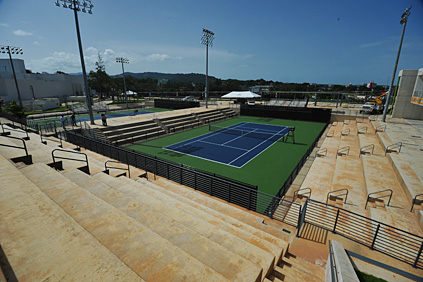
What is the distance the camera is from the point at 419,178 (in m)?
10.4

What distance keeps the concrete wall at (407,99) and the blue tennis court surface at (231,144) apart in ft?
53.7

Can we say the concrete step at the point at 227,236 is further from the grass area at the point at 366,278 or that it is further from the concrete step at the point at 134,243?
the grass area at the point at 366,278

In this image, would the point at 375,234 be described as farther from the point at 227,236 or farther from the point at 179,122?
the point at 179,122

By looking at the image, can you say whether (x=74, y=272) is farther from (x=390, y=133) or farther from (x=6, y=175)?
(x=390, y=133)

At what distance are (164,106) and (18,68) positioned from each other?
78826 mm

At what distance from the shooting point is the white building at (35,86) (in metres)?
53.0

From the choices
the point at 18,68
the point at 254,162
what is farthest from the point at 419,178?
the point at 18,68

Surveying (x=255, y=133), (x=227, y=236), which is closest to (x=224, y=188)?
(x=227, y=236)

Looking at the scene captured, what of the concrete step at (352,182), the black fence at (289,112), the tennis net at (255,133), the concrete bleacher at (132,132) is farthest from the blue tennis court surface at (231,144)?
the black fence at (289,112)

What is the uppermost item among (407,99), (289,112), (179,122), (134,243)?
(407,99)

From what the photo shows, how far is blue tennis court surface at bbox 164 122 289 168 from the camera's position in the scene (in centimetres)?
1839

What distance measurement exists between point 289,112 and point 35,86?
2855 inches

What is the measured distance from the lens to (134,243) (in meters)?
3.62

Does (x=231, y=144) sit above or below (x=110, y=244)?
below
